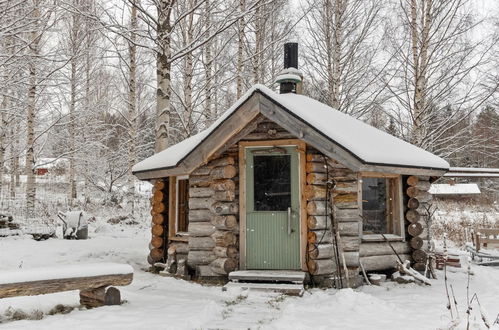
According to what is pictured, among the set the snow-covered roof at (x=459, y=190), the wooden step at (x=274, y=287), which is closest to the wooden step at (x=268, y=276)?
the wooden step at (x=274, y=287)

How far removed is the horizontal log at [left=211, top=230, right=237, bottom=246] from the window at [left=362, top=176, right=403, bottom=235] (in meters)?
2.74

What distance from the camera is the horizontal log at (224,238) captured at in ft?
27.2

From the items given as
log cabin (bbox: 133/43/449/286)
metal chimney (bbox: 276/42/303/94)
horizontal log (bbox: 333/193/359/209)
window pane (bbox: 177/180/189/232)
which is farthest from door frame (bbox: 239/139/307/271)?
metal chimney (bbox: 276/42/303/94)

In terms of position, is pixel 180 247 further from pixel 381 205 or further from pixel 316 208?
pixel 381 205

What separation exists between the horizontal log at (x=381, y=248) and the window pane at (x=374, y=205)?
32cm

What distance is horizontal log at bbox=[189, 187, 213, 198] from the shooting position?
8750mm

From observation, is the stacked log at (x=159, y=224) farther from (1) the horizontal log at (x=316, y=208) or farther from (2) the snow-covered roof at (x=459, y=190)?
(2) the snow-covered roof at (x=459, y=190)

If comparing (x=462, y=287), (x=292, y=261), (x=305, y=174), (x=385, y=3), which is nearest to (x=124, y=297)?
(x=292, y=261)

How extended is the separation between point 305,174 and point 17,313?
5.16 metres

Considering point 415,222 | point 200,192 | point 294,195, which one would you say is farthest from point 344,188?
point 200,192

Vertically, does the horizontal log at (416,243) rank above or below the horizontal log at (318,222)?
below

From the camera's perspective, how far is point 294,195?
820 cm

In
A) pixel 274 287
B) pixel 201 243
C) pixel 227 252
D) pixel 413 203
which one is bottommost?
pixel 274 287

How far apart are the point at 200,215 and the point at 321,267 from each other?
8.73 feet
